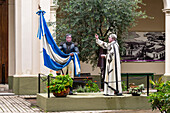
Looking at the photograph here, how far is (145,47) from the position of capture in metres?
21.8

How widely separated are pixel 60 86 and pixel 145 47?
39.0ft

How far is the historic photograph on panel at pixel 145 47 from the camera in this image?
21516 millimetres

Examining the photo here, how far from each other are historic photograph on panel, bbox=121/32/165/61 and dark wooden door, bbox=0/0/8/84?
6.07 metres

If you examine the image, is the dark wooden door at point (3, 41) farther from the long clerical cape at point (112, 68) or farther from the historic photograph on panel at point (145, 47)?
the long clerical cape at point (112, 68)

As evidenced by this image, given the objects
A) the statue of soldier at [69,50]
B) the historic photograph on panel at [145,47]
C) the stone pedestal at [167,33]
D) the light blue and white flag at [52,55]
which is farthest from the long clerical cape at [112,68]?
the historic photograph on panel at [145,47]

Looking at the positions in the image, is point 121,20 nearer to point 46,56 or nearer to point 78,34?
point 78,34

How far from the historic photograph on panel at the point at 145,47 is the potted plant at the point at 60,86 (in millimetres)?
10719

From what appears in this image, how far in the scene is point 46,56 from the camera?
38.0ft

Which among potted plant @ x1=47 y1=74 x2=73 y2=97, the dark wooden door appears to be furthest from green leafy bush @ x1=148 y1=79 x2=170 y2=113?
the dark wooden door

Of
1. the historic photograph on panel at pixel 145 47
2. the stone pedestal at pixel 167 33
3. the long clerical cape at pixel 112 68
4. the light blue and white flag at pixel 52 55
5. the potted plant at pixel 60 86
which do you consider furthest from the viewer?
the historic photograph on panel at pixel 145 47

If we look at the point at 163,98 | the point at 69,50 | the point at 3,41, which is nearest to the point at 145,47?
the point at 3,41

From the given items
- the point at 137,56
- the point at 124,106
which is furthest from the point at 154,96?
the point at 137,56

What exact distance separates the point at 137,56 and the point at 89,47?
7087 mm

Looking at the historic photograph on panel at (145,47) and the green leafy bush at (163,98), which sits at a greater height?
the historic photograph on panel at (145,47)
